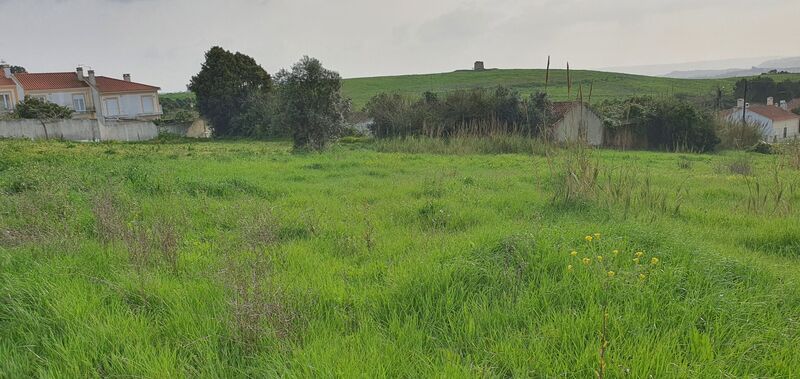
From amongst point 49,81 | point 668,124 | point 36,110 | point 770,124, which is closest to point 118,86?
point 49,81

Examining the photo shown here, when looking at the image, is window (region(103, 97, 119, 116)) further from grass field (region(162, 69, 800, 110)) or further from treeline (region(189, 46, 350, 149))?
grass field (region(162, 69, 800, 110))

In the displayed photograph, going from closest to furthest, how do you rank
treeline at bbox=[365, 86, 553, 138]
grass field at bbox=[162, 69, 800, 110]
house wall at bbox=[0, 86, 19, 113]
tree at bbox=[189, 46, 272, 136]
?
treeline at bbox=[365, 86, 553, 138]
tree at bbox=[189, 46, 272, 136]
house wall at bbox=[0, 86, 19, 113]
grass field at bbox=[162, 69, 800, 110]

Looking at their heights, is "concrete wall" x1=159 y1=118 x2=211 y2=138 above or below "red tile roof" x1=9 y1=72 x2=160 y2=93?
below

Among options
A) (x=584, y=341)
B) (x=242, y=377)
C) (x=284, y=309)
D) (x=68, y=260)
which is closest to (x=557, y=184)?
(x=584, y=341)

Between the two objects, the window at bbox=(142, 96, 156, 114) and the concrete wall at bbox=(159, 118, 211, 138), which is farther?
the window at bbox=(142, 96, 156, 114)

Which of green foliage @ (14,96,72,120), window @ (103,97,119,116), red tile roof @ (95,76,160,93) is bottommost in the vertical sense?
green foliage @ (14,96,72,120)

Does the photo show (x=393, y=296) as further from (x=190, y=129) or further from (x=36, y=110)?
(x=190, y=129)

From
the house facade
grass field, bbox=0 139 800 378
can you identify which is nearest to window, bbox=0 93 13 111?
the house facade

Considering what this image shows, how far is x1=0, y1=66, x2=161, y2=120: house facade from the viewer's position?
4038 centimetres

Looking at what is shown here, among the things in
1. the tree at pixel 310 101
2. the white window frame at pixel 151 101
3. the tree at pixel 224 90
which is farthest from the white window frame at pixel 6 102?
the tree at pixel 310 101

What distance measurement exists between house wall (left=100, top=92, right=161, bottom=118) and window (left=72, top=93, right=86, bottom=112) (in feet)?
6.82

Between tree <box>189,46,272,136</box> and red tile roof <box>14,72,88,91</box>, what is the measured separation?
44.5 ft

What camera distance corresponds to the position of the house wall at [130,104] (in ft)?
143

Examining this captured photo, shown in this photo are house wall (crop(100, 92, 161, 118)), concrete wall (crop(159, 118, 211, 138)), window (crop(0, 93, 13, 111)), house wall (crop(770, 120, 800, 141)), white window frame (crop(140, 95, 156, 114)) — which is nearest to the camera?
concrete wall (crop(159, 118, 211, 138))
